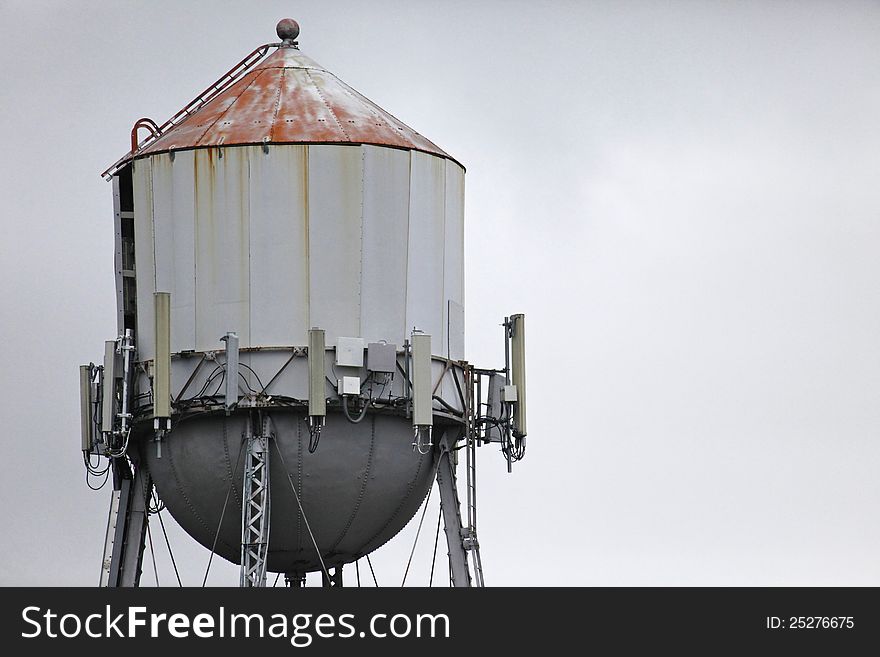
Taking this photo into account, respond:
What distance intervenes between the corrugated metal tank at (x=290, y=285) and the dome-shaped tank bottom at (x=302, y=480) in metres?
0.04

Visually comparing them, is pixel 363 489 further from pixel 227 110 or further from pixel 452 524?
pixel 227 110

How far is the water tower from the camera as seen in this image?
190 ft

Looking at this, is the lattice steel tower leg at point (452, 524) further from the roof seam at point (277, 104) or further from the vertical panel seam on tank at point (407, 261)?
the roof seam at point (277, 104)

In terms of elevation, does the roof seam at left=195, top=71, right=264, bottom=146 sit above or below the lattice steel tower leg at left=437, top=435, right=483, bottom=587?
above

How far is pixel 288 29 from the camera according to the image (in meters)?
63.1

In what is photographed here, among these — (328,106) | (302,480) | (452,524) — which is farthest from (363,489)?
(328,106)

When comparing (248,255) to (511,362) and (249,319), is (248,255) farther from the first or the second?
(511,362)

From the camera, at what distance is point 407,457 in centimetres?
5919

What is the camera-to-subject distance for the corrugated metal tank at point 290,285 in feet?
191

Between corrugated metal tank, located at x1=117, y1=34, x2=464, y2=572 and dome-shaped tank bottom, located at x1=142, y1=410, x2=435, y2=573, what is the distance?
0.04 m

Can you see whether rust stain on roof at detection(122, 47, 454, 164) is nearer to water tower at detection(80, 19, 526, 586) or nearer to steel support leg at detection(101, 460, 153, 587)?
water tower at detection(80, 19, 526, 586)

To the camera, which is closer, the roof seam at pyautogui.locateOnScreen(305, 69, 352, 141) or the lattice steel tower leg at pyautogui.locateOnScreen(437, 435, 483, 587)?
Answer: the roof seam at pyautogui.locateOnScreen(305, 69, 352, 141)

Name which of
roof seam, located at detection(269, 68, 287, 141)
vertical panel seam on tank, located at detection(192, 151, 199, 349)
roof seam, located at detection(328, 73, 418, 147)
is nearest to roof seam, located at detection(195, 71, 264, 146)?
vertical panel seam on tank, located at detection(192, 151, 199, 349)
